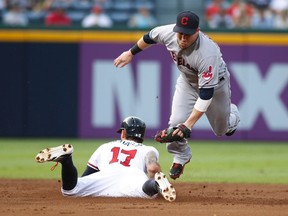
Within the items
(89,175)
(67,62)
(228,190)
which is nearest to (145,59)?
(67,62)

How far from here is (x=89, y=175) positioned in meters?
8.59

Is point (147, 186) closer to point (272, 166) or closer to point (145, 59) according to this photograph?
point (272, 166)

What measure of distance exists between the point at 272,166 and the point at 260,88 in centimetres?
343

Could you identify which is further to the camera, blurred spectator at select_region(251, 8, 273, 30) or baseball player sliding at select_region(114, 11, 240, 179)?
blurred spectator at select_region(251, 8, 273, 30)

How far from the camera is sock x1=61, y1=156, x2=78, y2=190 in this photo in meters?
8.24

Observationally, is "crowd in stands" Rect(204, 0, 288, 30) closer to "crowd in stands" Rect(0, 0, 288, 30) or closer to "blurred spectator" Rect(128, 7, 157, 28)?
"crowd in stands" Rect(0, 0, 288, 30)

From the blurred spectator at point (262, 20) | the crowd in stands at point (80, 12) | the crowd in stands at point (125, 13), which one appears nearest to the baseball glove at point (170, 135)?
the crowd in stands at point (125, 13)

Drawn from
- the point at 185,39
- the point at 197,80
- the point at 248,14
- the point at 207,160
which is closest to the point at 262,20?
the point at 248,14

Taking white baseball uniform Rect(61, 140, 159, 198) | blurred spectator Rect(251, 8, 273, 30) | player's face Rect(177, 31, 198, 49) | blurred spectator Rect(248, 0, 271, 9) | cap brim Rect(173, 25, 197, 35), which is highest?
cap brim Rect(173, 25, 197, 35)

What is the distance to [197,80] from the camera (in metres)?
9.18

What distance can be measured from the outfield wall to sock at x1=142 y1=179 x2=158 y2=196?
25.5 ft

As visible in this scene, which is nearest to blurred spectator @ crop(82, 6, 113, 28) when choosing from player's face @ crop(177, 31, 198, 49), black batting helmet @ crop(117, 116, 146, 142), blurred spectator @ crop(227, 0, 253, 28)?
blurred spectator @ crop(227, 0, 253, 28)

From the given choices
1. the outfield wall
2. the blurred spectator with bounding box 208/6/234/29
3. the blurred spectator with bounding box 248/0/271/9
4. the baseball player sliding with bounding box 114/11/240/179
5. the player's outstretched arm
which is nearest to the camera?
the baseball player sliding with bounding box 114/11/240/179

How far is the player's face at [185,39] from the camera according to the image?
8402 millimetres
